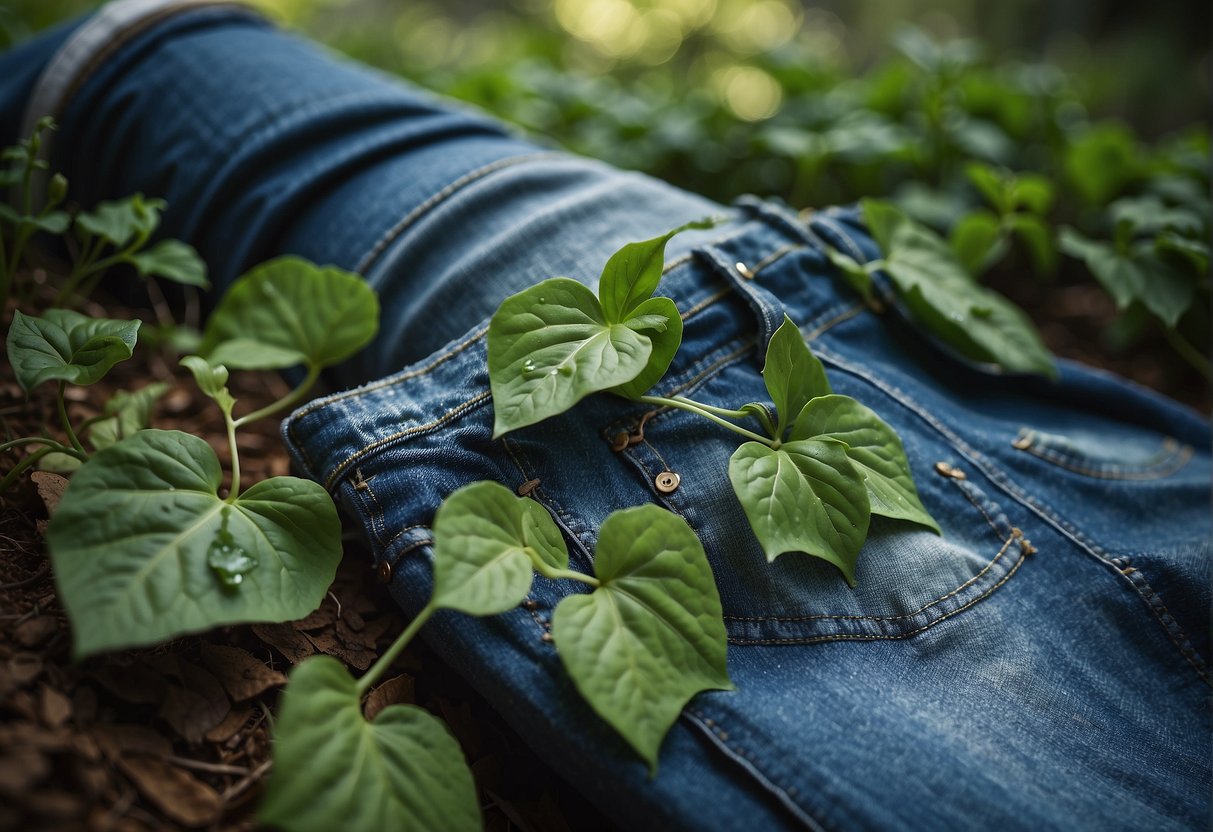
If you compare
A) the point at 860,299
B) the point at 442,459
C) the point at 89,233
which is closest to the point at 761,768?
the point at 442,459

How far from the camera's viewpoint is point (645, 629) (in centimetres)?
61

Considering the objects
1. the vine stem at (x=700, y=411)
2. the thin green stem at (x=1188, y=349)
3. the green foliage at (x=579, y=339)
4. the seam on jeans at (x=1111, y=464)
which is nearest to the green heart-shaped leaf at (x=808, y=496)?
the vine stem at (x=700, y=411)

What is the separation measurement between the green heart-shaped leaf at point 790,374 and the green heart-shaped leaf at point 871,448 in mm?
21

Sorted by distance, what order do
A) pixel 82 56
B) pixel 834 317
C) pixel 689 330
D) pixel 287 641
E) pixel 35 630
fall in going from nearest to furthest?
pixel 35 630 < pixel 287 641 < pixel 689 330 < pixel 834 317 < pixel 82 56

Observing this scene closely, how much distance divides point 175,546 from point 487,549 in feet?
0.78

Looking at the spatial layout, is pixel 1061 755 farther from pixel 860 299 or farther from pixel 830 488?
pixel 860 299

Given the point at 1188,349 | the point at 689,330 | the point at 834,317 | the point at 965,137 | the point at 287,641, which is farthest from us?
the point at 965,137

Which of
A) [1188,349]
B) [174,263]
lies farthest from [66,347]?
[1188,349]

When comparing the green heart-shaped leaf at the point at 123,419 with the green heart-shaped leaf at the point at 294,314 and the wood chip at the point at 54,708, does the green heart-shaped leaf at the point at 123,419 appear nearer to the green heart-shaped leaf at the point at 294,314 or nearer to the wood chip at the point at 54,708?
the green heart-shaped leaf at the point at 294,314

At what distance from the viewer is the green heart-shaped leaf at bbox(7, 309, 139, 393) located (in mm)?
702

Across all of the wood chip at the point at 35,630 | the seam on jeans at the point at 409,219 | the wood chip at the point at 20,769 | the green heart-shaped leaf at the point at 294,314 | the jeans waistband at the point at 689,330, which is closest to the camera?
the wood chip at the point at 20,769

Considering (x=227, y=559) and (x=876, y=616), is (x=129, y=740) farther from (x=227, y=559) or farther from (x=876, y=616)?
(x=876, y=616)

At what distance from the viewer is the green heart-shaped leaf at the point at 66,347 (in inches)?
27.6

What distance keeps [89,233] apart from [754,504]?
33.1 inches
